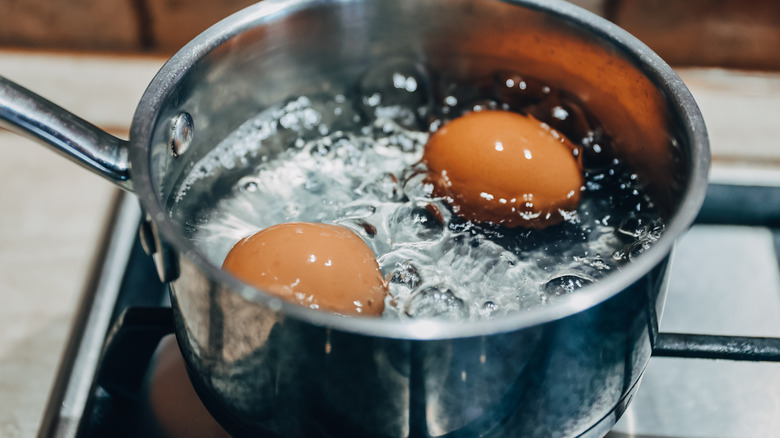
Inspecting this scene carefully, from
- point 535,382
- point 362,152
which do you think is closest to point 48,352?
point 362,152

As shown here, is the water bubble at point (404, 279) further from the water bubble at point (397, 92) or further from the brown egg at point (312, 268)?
the water bubble at point (397, 92)

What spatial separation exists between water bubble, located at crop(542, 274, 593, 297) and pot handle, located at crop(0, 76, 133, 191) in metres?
0.30

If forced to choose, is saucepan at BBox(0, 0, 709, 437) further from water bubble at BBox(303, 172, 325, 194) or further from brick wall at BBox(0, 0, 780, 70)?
brick wall at BBox(0, 0, 780, 70)

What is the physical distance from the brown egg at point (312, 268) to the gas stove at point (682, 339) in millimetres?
131

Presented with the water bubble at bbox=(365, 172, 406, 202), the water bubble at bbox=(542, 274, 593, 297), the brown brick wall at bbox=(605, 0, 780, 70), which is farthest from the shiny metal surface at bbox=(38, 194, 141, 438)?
the brown brick wall at bbox=(605, 0, 780, 70)

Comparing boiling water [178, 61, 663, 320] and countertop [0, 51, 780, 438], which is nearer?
boiling water [178, 61, 663, 320]

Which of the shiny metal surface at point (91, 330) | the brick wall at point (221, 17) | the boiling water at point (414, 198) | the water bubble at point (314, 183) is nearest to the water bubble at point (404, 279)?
the boiling water at point (414, 198)

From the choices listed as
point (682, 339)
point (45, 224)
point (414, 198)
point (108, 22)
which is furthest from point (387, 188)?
point (108, 22)

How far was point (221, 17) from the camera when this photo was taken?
3.10 feet

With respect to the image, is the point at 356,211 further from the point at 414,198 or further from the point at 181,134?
the point at 181,134

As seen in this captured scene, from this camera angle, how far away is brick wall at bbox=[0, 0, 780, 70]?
917mm

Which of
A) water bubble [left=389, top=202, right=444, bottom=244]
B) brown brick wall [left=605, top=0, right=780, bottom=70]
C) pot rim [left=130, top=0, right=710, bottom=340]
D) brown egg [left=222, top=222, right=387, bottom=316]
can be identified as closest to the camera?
pot rim [left=130, top=0, right=710, bottom=340]

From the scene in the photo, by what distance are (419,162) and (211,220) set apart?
0.18 meters

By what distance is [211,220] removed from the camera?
1.94ft
